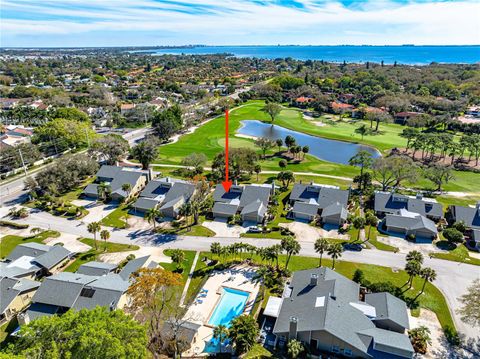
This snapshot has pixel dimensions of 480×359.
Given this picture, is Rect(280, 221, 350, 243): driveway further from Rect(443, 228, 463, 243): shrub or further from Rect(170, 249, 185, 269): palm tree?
Rect(170, 249, 185, 269): palm tree

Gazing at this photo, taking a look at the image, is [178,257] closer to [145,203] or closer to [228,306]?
[228,306]

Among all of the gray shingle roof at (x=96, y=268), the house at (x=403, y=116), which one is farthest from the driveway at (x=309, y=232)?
the house at (x=403, y=116)

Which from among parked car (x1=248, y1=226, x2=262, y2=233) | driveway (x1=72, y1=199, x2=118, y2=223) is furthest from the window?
parked car (x1=248, y1=226, x2=262, y2=233)

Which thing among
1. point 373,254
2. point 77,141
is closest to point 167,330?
point 373,254

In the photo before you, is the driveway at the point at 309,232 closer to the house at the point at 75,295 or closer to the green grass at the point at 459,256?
the green grass at the point at 459,256

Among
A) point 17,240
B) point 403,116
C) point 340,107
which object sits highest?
point 340,107

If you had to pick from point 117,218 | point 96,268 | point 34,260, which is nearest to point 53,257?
point 34,260
